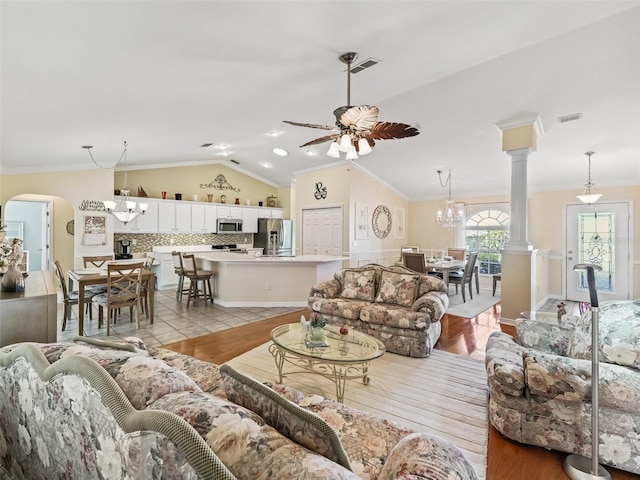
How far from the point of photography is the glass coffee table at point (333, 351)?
238cm

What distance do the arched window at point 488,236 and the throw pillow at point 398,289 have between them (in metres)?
4.48

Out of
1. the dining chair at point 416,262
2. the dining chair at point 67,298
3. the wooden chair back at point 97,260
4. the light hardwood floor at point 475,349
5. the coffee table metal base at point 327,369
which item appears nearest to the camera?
the light hardwood floor at point 475,349

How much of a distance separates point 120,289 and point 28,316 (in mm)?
2131

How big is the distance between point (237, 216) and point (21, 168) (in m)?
4.43

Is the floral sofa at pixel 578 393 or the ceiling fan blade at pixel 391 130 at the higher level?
the ceiling fan blade at pixel 391 130

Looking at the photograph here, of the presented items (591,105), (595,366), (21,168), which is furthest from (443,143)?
(21,168)

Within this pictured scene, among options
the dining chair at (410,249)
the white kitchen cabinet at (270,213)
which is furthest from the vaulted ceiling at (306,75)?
the white kitchen cabinet at (270,213)

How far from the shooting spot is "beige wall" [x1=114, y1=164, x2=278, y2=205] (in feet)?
24.0

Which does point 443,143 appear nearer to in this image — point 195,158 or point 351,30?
point 351,30

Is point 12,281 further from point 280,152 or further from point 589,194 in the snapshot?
point 589,194

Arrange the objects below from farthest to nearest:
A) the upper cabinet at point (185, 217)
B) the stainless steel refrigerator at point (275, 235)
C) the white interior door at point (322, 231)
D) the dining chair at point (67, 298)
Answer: the stainless steel refrigerator at point (275, 235) → the white interior door at point (322, 231) → the upper cabinet at point (185, 217) → the dining chair at point (67, 298)

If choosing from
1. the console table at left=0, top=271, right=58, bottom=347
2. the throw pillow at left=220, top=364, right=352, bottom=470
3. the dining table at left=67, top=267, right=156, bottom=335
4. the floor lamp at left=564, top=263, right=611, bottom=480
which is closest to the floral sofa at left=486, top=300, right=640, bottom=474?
the floor lamp at left=564, top=263, right=611, bottom=480

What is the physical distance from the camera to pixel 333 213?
7.36 metres

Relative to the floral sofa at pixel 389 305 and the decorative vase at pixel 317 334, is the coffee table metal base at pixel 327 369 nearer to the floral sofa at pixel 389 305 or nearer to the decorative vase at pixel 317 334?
the decorative vase at pixel 317 334
